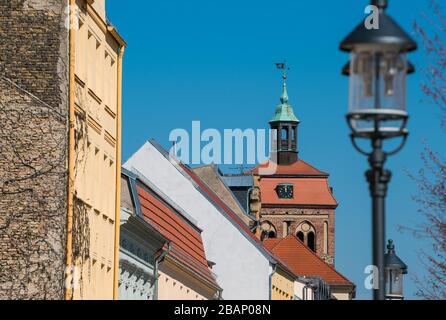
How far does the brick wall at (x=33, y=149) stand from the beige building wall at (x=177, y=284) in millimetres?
17176

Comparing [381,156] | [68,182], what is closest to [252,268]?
[68,182]

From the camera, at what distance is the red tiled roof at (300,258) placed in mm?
106875

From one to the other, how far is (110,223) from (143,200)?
8.64m

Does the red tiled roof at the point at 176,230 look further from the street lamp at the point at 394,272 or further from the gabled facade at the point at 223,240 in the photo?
the street lamp at the point at 394,272

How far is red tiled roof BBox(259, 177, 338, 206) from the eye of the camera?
161 meters

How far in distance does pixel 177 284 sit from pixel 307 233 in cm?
11001

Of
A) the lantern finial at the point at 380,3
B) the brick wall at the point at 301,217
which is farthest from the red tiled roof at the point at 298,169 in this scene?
the lantern finial at the point at 380,3

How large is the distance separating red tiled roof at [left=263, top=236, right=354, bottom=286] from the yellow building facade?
69344 millimetres

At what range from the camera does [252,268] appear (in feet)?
218

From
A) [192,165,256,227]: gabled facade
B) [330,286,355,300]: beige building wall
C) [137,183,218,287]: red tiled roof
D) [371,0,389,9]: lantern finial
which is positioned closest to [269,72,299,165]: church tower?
[330,286,355,300]: beige building wall

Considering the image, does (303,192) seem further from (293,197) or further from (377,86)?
(377,86)

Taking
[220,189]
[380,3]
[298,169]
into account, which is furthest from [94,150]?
[298,169]

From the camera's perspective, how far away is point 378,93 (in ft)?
35.8
